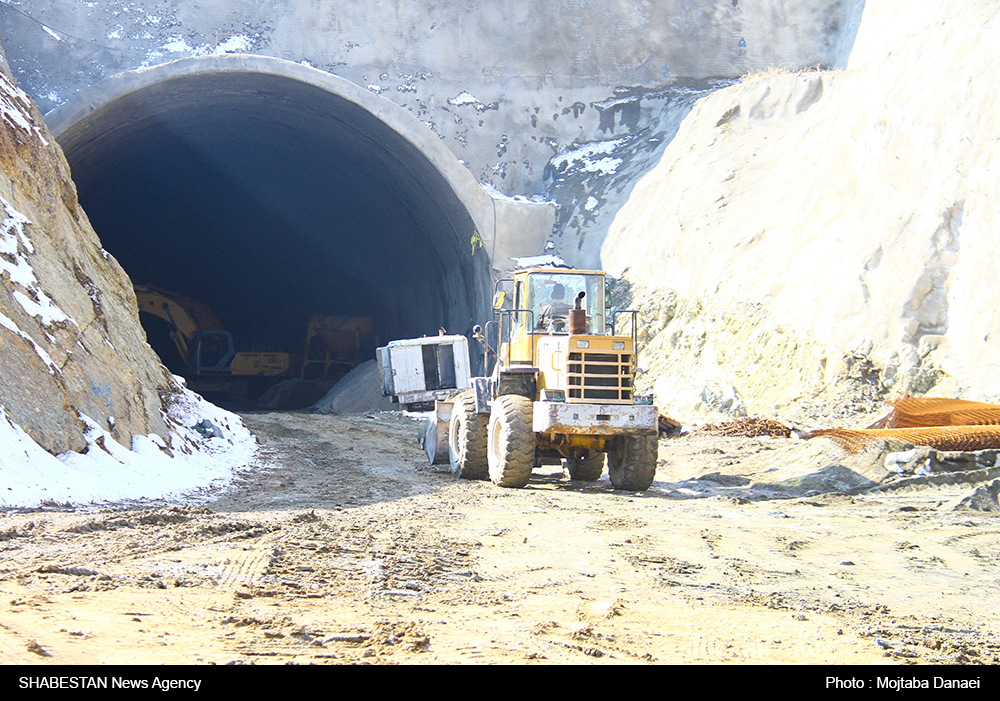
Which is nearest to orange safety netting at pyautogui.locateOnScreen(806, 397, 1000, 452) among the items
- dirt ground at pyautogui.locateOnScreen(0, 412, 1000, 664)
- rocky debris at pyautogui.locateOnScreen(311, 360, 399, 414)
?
dirt ground at pyautogui.locateOnScreen(0, 412, 1000, 664)

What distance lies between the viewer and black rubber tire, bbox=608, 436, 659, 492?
9547 mm

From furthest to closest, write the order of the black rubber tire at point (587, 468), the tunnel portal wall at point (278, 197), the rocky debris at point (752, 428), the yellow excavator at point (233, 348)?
the yellow excavator at point (233, 348) → the tunnel portal wall at point (278, 197) → the rocky debris at point (752, 428) → the black rubber tire at point (587, 468)

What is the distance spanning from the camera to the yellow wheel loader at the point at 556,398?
30.1ft

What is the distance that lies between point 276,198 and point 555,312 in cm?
2238

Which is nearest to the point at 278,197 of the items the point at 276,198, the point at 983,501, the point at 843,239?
the point at 276,198

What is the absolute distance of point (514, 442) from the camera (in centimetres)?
936

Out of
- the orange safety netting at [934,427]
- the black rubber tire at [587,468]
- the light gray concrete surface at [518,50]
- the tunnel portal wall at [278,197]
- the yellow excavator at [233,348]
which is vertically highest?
the light gray concrete surface at [518,50]

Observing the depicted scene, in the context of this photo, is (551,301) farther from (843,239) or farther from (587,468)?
(843,239)

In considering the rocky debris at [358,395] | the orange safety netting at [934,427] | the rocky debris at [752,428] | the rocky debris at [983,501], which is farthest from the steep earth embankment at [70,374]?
the rocky debris at [358,395]

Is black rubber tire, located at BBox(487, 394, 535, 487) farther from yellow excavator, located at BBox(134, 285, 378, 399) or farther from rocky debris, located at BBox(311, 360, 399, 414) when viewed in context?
yellow excavator, located at BBox(134, 285, 378, 399)

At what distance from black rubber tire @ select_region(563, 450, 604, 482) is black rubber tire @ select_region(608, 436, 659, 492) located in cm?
84

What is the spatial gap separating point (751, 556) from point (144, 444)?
6261 mm

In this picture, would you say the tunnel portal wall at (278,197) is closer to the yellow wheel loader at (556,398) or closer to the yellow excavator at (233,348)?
the yellow excavator at (233,348)

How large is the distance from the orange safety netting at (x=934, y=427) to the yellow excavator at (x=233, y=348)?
21973 millimetres
